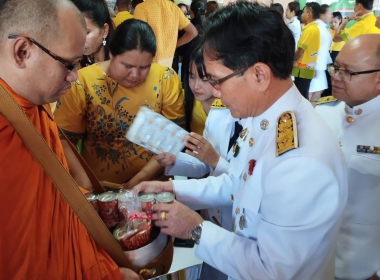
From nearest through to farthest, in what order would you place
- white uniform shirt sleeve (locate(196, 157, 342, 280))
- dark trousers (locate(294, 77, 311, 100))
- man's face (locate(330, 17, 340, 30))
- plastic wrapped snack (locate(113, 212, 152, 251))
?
white uniform shirt sleeve (locate(196, 157, 342, 280)) < plastic wrapped snack (locate(113, 212, 152, 251)) < dark trousers (locate(294, 77, 311, 100)) < man's face (locate(330, 17, 340, 30))

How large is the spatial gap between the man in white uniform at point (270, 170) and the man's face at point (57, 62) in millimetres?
405

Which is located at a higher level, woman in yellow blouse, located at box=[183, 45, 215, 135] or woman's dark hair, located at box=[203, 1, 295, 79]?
woman's dark hair, located at box=[203, 1, 295, 79]

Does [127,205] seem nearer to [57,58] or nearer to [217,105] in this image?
[57,58]

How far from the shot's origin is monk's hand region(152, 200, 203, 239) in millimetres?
1122

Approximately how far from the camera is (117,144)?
72.6 inches

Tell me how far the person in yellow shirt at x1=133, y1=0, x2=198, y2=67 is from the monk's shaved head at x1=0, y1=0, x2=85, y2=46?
87.8 inches

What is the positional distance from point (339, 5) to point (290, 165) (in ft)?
28.2

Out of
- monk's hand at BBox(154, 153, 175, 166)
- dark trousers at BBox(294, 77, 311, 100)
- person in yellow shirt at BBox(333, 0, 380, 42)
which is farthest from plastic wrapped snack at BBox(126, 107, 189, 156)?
dark trousers at BBox(294, 77, 311, 100)

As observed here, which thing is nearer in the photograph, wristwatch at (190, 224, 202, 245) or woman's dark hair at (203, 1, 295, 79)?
woman's dark hair at (203, 1, 295, 79)

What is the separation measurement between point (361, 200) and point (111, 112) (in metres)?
1.29

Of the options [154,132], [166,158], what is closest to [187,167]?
[166,158]

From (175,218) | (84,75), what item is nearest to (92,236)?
(175,218)

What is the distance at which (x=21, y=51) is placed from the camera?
0.93m

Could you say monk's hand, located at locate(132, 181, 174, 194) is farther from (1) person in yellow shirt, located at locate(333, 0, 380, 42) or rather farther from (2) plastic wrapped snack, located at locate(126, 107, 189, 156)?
(1) person in yellow shirt, located at locate(333, 0, 380, 42)
